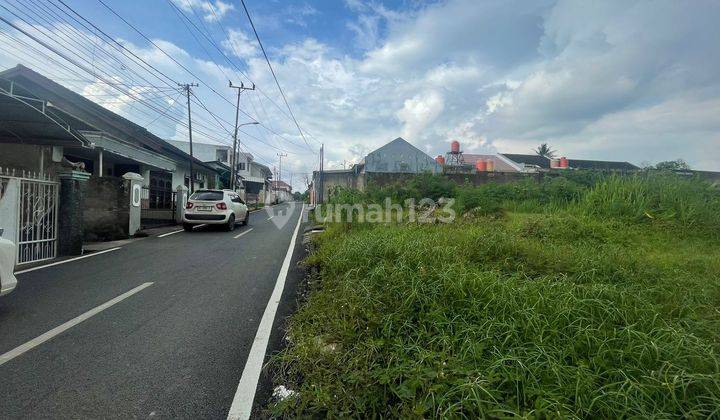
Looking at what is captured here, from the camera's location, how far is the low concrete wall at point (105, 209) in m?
9.75

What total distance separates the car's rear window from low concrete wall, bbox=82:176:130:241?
2311mm

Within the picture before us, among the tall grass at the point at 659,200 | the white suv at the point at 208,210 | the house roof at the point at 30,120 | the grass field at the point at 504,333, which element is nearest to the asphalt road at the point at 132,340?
the grass field at the point at 504,333

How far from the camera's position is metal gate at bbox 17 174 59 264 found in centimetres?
661

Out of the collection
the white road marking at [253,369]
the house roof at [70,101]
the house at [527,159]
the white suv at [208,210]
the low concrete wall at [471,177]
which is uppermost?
the house at [527,159]

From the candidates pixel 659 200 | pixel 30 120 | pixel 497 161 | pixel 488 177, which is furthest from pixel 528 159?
pixel 30 120

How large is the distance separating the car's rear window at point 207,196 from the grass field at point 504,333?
817 cm

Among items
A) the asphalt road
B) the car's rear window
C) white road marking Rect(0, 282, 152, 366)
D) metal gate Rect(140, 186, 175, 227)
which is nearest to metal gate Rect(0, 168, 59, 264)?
the asphalt road

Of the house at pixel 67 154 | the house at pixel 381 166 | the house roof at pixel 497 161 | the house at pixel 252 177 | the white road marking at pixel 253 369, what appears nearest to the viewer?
the white road marking at pixel 253 369

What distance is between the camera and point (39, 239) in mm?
6957

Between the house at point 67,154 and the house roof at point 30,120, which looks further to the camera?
the house at point 67,154

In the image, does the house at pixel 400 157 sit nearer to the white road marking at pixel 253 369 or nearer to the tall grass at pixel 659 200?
the tall grass at pixel 659 200

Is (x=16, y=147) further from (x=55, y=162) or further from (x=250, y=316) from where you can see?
(x=250, y=316)

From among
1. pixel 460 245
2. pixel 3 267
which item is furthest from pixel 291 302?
pixel 3 267

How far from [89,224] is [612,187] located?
1442 centimetres
